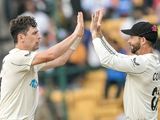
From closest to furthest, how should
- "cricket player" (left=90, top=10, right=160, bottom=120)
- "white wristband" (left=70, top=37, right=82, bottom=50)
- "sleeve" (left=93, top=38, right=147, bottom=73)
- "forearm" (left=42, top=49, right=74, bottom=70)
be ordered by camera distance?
"sleeve" (left=93, top=38, right=147, bottom=73), "cricket player" (left=90, top=10, right=160, bottom=120), "white wristband" (left=70, top=37, right=82, bottom=50), "forearm" (left=42, top=49, right=74, bottom=70)

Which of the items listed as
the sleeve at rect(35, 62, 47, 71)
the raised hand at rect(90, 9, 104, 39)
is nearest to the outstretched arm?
the raised hand at rect(90, 9, 104, 39)

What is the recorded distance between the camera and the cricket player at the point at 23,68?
385 inches

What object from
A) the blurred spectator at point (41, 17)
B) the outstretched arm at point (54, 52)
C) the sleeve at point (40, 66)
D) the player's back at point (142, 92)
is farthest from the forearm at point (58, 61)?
the blurred spectator at point (41, 17)

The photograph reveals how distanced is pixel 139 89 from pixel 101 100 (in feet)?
22.1

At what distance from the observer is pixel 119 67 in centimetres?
959

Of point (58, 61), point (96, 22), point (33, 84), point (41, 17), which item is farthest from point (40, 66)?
point (41, 17)

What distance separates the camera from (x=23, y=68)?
9.80 meters

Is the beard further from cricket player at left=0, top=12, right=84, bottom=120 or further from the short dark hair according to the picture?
the short dark hair

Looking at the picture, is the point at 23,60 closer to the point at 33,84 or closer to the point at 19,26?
the point at 33,84

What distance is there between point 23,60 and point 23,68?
0.33ft

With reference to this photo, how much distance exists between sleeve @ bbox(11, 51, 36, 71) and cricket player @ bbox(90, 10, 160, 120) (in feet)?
2.71

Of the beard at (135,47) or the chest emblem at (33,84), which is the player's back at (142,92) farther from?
the chest emblem at (33,84)

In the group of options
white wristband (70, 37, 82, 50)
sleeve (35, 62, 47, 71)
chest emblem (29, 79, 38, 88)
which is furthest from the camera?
sleeve (35, 62, 47, 71)

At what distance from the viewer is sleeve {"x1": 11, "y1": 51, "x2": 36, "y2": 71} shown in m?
9.78
